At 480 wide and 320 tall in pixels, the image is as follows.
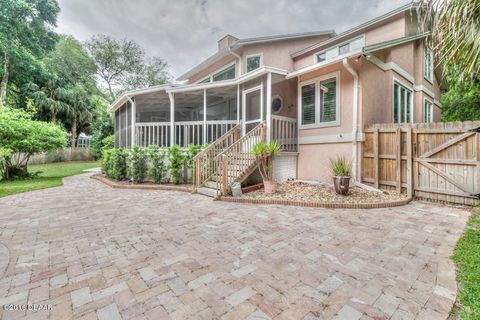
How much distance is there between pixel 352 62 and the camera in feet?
22.1

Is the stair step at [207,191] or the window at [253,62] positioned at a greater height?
the window at [253,62]

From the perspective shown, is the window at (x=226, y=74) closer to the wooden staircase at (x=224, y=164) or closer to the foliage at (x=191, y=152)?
the wooden staircase at (x=224, y=164)

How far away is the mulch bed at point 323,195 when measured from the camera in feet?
18.9

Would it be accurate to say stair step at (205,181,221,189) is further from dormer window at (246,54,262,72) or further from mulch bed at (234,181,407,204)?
dormer window at (246,54,262,72)

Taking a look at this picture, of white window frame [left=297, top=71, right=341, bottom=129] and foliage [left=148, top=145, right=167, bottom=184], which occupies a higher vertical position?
white window frame [left=297, top=71, right=341, bottom=129]

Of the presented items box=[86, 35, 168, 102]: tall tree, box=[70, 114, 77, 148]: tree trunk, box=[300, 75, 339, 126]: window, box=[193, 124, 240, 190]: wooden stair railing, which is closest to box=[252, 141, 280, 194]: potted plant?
box=[193, 124, 240, 190]: wooden stair railing

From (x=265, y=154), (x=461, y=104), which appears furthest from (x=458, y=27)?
(x=461, y=104)

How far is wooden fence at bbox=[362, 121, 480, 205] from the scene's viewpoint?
527cm

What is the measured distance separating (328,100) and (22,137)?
39.3 feet

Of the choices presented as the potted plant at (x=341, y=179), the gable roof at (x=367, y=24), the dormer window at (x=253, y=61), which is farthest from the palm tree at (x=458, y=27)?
the dormer window at (x=253, y=61)

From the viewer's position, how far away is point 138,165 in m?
8.59

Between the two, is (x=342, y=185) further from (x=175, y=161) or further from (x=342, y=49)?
(x=342, y=49)

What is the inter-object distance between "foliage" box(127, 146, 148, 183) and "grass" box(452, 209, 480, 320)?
28.2 feet

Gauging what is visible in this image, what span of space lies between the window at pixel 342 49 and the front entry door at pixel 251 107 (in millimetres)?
3909
